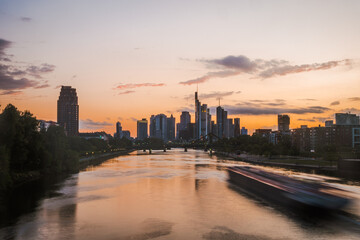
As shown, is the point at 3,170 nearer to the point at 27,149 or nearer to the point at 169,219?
the point at 27,149

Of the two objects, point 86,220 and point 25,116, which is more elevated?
point 25,116

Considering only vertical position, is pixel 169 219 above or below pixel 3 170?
below

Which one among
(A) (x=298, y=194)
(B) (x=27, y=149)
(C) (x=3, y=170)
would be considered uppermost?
(B) (x=27, y=149)

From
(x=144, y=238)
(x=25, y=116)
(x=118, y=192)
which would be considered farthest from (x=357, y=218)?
(x=25, y=116)

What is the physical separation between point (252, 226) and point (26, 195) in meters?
38.7

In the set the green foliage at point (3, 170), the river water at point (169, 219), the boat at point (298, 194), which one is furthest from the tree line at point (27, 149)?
the boat at point (298, 194)

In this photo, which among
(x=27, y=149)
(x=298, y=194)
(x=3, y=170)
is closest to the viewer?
(x=3, y=170)

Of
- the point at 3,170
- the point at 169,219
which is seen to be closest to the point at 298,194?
the point at 169,219

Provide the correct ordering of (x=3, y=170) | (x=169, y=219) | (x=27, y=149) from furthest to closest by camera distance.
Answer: (x=27, y=149) → (x=3, y=170) → (x=169, y=219)

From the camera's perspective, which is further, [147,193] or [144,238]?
[147,193]

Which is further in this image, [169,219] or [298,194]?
[298,194]

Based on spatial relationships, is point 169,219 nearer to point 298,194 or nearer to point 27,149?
point 298,194

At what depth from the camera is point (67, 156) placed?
328 ft

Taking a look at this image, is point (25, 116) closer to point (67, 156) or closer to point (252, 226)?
point (67, 156)
